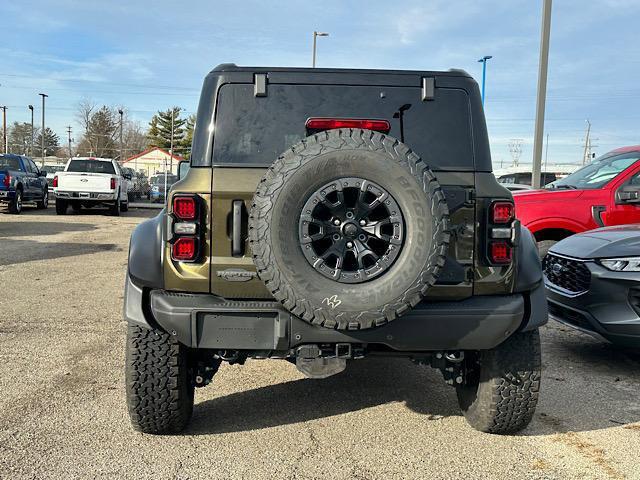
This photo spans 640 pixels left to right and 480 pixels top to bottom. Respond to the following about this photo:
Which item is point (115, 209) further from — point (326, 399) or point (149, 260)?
point (149, 260)

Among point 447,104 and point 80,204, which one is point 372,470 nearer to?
point 447,104

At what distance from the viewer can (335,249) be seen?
2.73m

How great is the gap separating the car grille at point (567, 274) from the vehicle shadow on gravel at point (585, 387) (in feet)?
2.10

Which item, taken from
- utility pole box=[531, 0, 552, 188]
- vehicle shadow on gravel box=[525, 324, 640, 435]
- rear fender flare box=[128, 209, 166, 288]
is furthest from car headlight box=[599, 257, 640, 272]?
utility pole box=[531, 0, 552, 188]

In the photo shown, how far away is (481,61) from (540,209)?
19.2 m

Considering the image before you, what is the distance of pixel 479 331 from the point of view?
2951mm

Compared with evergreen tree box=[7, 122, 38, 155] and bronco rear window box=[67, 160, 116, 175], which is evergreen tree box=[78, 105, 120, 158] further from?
bronco rear window box=[67, 160, 116, 175]

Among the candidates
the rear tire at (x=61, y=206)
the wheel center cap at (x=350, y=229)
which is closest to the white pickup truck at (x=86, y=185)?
the rear tire at (x=61, y=206)

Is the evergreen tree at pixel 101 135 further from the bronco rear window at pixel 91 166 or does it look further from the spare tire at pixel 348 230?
the spare tire at pixel 348 230

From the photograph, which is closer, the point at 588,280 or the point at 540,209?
the point at 588,280

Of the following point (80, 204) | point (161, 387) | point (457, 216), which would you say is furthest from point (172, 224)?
point (80, 204)

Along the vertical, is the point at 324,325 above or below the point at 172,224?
below

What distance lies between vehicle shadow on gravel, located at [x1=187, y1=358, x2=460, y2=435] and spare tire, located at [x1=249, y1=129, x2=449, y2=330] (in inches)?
47.0

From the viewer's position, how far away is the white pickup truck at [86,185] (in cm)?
1792
